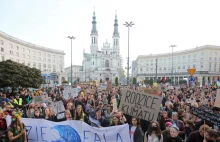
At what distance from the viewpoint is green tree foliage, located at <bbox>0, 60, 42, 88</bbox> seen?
927 inches

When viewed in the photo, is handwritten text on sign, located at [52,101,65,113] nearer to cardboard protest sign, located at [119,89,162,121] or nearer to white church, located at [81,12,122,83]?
cardboard protest sign, located at [119,89,162,121]

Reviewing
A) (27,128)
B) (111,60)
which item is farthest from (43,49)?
(27,128)

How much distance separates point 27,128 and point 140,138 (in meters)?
3.56

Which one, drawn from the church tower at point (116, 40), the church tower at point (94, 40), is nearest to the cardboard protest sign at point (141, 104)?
the church tower at point (94, 40)

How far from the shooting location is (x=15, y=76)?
954 inches

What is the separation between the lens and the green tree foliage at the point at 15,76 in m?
23.5

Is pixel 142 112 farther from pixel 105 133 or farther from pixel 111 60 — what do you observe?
pixel 111 60

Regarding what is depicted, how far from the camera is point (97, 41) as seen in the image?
117438mm

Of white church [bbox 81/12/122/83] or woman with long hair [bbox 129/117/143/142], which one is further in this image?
white church [bbox 81/12/122/83]

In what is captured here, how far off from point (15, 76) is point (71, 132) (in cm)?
2135

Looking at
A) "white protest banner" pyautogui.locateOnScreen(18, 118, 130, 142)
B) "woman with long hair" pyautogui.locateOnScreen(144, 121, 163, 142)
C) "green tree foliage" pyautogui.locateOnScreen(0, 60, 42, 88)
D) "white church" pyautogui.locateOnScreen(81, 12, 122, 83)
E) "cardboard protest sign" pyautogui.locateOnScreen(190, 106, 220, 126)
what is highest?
"white church" pyautogui.locateOnScreen(81, 12, 122, 83)

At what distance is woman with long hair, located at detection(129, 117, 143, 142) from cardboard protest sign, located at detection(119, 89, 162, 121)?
1.06 feet

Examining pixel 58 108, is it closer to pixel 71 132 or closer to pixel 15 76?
pixel 71 132

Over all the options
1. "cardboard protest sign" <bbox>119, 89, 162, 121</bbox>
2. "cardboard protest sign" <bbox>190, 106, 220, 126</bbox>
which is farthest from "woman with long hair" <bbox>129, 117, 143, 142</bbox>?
"cardboard protest sign" <bbox>190, 106, 220, 126</bbox>
